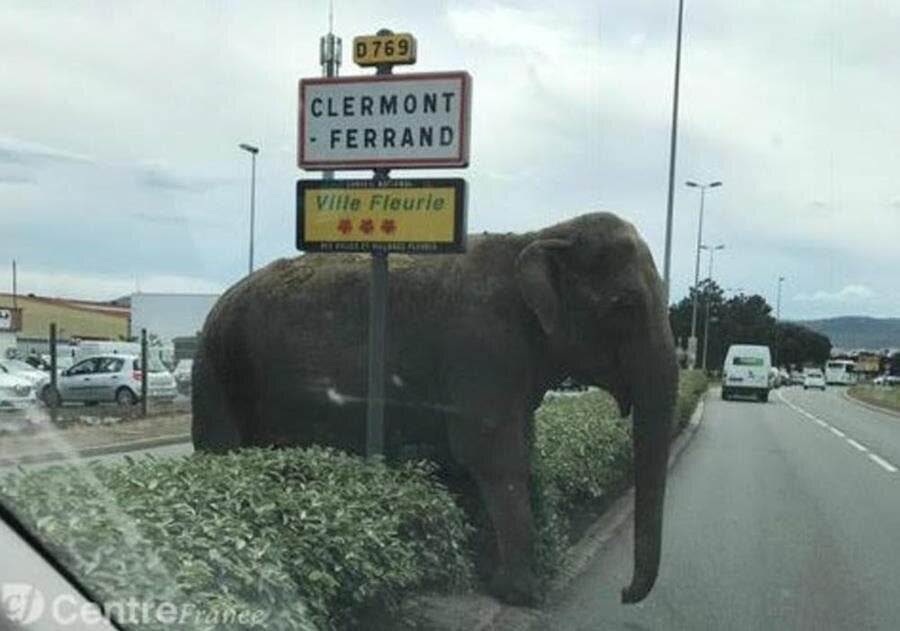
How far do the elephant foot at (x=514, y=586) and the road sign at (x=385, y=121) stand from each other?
2135 mm

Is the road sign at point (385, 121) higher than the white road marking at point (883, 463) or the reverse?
higher

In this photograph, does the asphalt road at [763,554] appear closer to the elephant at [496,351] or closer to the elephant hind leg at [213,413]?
the elephant at [496,351]

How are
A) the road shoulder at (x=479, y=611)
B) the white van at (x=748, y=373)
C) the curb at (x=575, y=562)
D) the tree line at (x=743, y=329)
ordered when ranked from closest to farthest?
the road shoulder at (x=479, y=611), the curb at (x=575, y=562), the white van at (x=748, y=373), the tree line at (x=743, y=329)

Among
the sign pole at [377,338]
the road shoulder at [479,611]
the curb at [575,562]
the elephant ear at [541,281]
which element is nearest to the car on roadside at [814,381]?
the curb at [575,562]

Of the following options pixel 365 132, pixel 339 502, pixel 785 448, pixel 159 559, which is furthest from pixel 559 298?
pixel 785 448

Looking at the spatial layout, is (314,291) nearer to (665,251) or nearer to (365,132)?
(365,132)

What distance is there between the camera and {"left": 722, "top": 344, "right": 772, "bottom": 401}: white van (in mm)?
49469

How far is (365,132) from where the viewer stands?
658cm

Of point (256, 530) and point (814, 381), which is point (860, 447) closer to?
point (256, 530)

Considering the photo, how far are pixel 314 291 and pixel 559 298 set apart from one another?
1.50 m

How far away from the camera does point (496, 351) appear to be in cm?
667

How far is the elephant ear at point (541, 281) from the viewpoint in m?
6.57

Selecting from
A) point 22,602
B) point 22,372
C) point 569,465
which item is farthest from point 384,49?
point 22,372

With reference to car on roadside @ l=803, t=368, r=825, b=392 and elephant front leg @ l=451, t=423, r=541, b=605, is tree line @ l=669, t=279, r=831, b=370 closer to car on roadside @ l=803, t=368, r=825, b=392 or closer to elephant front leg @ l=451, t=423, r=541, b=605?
car on roadside @ l=803, t=368, r=825, b=392
